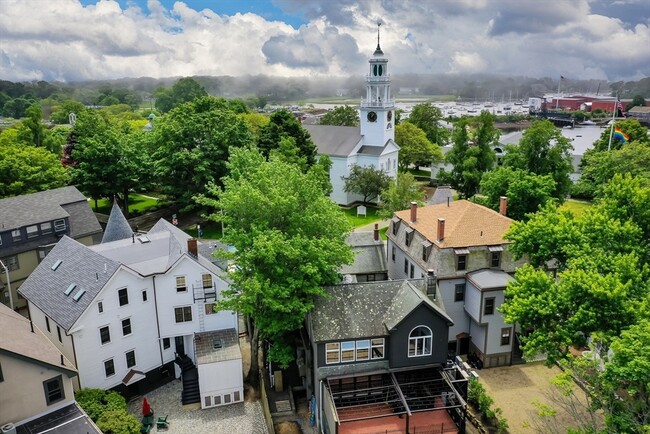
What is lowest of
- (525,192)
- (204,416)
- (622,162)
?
(204,416)

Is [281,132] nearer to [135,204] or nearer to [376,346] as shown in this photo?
[135,204]

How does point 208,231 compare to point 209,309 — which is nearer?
point 209,309

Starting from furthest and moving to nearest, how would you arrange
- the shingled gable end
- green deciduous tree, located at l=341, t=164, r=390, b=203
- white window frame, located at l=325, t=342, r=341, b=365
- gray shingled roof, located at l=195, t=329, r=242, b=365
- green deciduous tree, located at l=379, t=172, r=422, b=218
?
green deciduous tree, located at l=341, t=164, r=390, b=203
green deciduous tree, located at l=379, t=172, r=422, b=218
the shingled gable end
gray shingled roof, located at l=195, t=329, r=242, b=365
white window frame, located at l=325, t=342, r=341, b=365

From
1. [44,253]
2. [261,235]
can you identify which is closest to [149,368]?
[261,235]

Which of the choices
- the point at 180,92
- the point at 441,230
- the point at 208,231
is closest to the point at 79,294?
the point at 441,230

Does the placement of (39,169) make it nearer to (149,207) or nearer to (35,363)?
(149,207)

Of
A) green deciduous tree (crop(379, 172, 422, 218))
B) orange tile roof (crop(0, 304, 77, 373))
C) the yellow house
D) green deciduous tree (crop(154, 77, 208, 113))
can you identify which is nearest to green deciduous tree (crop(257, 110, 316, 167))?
green deciduous tree (crop(379, 172, 422, 218))

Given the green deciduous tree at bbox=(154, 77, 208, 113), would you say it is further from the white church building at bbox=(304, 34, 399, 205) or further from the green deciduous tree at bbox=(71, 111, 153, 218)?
the green deciduous tree at bbox=(71, 111, 153, 218)
